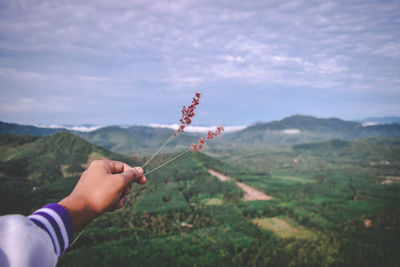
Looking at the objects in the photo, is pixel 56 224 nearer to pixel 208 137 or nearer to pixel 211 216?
pixel 208 137

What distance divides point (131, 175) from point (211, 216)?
4355 centimetres

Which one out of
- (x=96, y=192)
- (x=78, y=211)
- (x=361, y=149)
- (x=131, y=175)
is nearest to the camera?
(x=78, y=211)

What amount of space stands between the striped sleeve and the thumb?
0.55 meters

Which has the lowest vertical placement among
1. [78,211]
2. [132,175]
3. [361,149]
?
[361,149]

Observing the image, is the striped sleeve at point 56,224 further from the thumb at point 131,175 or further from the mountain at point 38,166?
the mountain at point 38,166

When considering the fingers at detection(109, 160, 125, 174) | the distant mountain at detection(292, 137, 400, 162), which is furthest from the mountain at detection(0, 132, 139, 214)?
the distant mountain at detection(292, 137, 400, 162)

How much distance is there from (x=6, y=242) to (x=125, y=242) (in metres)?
30.7

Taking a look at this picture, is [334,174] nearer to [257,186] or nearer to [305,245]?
[257,186]

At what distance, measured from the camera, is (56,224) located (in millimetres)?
1062

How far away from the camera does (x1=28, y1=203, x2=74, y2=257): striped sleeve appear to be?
1.00 meters

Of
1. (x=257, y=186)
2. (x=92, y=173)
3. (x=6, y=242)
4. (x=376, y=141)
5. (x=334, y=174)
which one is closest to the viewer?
(x=6, y=242)

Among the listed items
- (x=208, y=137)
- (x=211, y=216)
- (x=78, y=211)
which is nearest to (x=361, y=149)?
(x=211, y=216)

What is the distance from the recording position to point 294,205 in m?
50.6

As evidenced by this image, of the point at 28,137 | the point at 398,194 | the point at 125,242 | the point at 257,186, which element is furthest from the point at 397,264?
the point at 28,137
